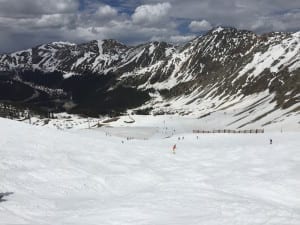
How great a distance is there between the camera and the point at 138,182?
1850 inches

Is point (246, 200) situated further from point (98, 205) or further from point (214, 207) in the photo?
point (98, 205)

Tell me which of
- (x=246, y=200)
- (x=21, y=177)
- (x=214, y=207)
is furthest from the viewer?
(x=21, y=177)

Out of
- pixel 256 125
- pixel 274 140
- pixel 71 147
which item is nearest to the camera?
pixel 71 147

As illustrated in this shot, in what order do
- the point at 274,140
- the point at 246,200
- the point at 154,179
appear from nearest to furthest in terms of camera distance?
the point at 246,200
the point at 154,179
the point at 274,140

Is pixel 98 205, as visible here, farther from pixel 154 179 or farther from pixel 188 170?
pixel 188 170

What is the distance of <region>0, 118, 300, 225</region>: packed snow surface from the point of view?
103 ft

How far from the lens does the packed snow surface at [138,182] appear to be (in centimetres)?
3127

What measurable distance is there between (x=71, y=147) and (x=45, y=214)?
107ft

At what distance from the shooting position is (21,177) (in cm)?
4247

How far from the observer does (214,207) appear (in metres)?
34.0

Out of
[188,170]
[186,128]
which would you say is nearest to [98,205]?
[188,170]

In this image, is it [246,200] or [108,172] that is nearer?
[246,200]

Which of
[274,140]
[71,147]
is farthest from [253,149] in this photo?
[71,147]

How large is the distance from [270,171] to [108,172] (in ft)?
66.6
